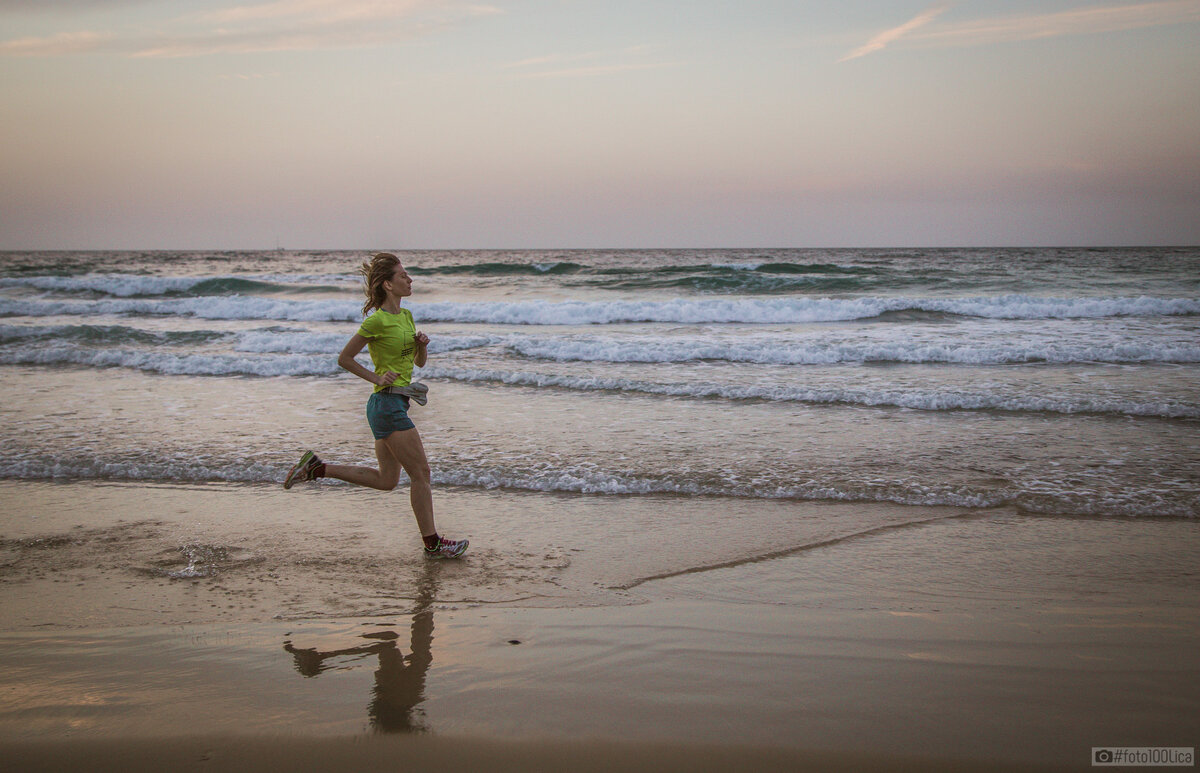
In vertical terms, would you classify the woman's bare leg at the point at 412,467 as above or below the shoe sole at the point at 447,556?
above

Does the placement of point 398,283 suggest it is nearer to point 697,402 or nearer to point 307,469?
point 307,469

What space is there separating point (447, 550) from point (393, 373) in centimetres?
114

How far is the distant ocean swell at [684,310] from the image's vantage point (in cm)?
2014

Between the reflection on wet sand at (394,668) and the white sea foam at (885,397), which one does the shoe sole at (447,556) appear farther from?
the white sea foam at (885,397)

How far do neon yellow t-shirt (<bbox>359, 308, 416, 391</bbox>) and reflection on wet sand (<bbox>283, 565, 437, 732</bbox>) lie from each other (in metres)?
1.48

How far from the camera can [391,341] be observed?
14.4ft

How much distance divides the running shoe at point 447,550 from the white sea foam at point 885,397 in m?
5.71

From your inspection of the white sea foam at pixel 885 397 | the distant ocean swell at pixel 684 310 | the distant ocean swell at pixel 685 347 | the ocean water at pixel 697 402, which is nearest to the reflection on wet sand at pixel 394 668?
the ocean water at pixel 697 402

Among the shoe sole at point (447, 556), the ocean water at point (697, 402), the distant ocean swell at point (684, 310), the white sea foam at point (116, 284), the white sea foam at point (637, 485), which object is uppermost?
the white sea foam at point (116, 284)

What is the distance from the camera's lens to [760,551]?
454cm

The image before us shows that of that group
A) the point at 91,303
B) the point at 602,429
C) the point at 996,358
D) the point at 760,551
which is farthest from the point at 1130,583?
the point at 91,303

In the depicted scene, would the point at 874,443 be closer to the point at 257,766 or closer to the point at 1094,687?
the point at 1094,687

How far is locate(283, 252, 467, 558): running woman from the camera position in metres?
4.36

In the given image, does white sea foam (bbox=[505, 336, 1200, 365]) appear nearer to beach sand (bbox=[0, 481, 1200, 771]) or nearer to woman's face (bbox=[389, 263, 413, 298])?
beach sand (bbox=[0, 481, 1200, 771])
